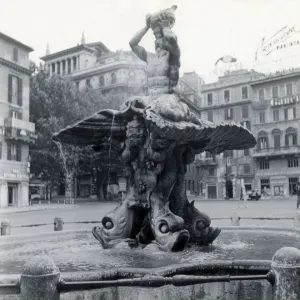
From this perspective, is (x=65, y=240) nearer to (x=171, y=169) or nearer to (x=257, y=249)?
(x=171, y=169)

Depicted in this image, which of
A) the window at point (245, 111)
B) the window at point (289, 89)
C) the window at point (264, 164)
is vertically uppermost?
the window at point (289, 89)

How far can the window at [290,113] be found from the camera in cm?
5106

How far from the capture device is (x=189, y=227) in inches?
311

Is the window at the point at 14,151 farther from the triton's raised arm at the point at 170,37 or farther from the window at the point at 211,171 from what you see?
the triton's raised arm at the point at 170,37

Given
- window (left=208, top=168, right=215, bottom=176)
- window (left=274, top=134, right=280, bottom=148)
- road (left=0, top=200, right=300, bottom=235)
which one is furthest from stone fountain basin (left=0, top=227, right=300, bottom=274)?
window (left=208, top=168, right=215, bottom=176)

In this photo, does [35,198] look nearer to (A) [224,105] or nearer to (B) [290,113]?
(A) [224,105]

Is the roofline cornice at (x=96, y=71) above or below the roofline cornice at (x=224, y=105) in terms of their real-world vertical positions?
above

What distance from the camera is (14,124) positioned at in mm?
35438

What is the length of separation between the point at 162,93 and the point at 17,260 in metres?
3.68

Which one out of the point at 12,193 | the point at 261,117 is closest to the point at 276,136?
the point at 261,117

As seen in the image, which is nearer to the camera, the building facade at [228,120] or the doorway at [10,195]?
the doorway at [10,195]

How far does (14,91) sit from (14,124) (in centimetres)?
340

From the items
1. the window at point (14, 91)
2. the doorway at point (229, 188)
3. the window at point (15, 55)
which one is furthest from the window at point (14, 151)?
the doorway at point (229, 188)

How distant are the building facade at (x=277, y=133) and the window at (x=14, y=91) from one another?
28.7m
